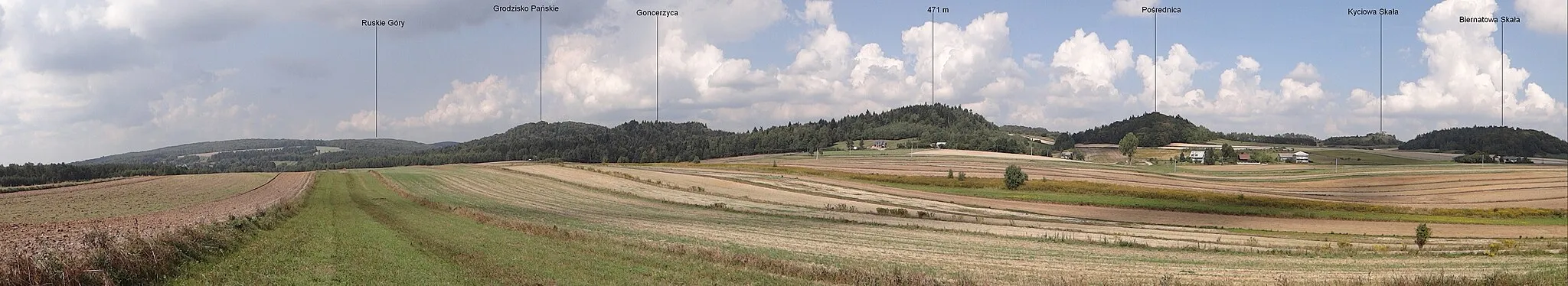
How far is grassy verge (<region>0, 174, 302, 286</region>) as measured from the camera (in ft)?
46.7

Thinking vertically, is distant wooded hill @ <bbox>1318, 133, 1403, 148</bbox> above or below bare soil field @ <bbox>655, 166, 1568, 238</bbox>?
above

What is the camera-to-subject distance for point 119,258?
16016 millimetres

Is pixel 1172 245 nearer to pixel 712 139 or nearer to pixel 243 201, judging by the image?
pixel 243 201

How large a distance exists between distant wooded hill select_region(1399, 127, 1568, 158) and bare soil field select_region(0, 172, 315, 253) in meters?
101

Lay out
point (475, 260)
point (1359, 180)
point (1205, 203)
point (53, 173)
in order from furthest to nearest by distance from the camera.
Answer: point (1359, 180)
point (1205, 203)
point (53, 173)
point (475, 260)

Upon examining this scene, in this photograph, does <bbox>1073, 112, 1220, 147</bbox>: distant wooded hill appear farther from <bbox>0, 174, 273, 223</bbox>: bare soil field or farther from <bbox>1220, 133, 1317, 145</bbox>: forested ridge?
<bbox>0, 174, 273, 223</bbox>: bare soil field

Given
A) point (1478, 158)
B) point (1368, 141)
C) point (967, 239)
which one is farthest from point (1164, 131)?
point (967, 239)

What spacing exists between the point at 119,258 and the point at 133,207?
104ft

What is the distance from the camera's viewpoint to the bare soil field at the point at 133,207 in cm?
2436

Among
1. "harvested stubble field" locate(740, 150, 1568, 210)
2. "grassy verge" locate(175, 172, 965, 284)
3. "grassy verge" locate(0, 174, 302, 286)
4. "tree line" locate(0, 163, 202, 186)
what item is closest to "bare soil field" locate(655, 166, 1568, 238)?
"harvested stubble field" locate(740, 150, 1568, 210)

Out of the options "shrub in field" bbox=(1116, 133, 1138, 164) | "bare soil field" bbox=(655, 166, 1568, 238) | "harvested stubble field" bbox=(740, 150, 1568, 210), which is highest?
"shrub in field" bbox=(1116, 133, 1138, 164)

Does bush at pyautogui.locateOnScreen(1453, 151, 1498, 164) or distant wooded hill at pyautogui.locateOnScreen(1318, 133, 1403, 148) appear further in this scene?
distant wooded hill at pyautogui.locateOnScreen(1318, 133, 1403, 148)

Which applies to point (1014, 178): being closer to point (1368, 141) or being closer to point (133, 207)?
point (1368, 141)

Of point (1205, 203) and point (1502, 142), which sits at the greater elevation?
point (1502, 142)
